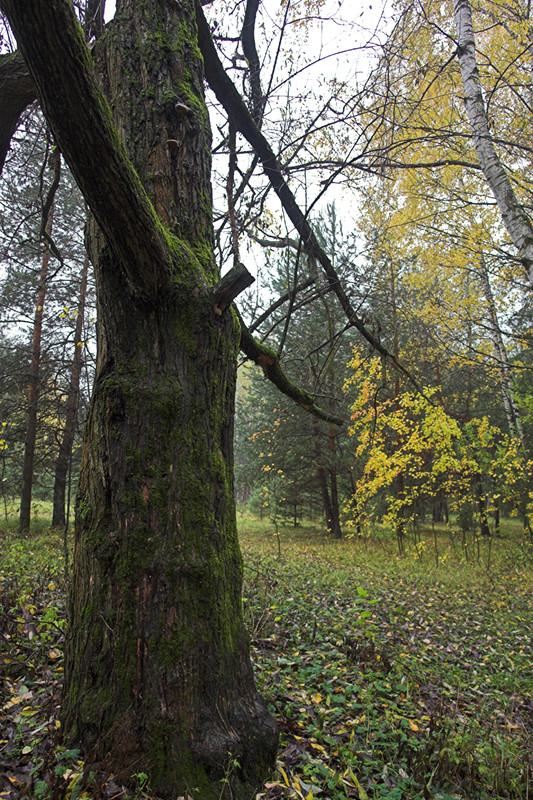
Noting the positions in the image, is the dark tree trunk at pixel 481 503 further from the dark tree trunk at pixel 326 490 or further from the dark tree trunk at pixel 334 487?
the dark tree trunk at pixel 326 490

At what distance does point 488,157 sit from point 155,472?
17.9 feet

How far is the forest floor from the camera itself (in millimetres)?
1834

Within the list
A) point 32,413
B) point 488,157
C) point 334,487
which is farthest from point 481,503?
point 32,413

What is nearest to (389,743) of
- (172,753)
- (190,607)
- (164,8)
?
(172,753)

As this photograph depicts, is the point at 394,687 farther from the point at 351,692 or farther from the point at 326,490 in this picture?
the point at 326,490

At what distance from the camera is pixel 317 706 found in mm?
2561

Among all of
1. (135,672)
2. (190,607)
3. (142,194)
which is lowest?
(135,672)

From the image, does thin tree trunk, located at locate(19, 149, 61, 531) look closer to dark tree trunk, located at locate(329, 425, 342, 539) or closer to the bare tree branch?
the bare tree branch

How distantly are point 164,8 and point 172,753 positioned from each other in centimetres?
367

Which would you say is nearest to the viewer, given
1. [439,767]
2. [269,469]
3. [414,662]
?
[439,767]

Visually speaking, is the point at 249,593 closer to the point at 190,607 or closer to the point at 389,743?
the point at 389,743

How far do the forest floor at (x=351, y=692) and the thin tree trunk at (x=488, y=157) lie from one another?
4114mm

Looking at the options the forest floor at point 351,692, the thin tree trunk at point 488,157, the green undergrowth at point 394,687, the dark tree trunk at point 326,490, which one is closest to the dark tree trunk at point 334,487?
the dark tree trunk at point 326,490

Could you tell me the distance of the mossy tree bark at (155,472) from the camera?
163 centimetres
